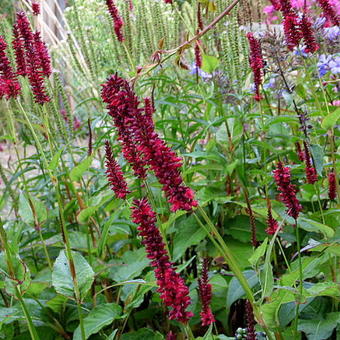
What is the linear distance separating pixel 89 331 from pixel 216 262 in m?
0.57

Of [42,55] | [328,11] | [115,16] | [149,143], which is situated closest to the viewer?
[149,143]

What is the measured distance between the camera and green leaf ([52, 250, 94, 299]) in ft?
3.78

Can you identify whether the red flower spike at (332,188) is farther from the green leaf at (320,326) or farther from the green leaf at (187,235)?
the green leaf at (187,235)

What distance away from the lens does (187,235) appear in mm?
1629

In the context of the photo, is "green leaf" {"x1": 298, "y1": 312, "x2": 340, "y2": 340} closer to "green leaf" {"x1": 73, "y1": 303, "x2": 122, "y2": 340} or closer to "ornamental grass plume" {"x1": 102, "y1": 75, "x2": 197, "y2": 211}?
"green leaf" {"x1": 73, "y1": 303, "x2": 122, "y2": 340}

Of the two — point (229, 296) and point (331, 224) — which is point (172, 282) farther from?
point (331, 224)

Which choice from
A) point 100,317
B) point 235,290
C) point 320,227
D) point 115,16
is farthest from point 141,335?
point 115,16

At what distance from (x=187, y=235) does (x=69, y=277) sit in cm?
52

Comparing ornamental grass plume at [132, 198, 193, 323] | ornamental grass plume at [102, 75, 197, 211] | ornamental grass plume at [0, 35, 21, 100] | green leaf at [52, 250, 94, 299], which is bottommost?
green leaf at [52, 250, 94, 299]

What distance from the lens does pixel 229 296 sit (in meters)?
1.25

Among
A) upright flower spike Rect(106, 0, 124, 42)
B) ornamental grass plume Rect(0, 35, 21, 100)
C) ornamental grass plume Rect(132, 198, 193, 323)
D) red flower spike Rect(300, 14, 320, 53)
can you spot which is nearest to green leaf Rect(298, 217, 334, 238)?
ornamental grass plume Rect(132, 198, 193, 323)

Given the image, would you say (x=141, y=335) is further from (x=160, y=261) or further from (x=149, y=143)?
(x=149, y=143)

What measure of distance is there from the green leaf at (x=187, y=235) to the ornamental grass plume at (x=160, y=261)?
69 centimetres

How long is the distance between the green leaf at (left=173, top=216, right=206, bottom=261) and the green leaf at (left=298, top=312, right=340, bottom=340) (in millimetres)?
432
